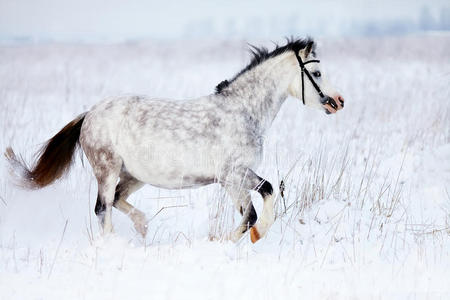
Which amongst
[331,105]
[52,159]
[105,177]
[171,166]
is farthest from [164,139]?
[331,105]

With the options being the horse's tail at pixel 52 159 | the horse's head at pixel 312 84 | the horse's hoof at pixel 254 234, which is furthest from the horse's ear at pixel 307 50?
the horse's tail at pixel 52 159

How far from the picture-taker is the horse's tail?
4.88 meters

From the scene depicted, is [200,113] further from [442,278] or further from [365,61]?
[365,61]

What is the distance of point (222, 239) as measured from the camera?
4375mm

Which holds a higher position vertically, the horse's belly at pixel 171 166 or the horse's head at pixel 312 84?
the horse's head at pixel 312 84

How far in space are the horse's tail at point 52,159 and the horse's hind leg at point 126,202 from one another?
53 cm

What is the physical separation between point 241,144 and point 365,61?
16.7m

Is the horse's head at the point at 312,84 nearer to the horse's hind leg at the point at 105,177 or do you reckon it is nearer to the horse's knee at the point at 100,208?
the horse's hind leg at the point at 105,177

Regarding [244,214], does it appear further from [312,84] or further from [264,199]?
[312,84]

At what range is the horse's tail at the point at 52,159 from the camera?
488cm

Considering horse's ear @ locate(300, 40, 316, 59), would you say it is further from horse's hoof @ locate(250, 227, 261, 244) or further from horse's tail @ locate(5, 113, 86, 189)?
horse's tail @ locate(5, 113, 86, 189)

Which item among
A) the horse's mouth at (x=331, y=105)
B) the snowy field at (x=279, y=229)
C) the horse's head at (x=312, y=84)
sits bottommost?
the snowy field at (x=279, y=229)

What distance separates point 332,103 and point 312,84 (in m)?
0.25

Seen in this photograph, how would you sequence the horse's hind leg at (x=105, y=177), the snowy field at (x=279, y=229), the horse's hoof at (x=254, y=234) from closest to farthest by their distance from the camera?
the snowy field at (x=279, y=229) < the horse's hoof at (x=254, y=234) < the horse's hind leg at (x=105, y=177)
